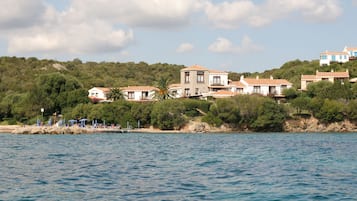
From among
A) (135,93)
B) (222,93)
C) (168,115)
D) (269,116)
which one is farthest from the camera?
(135,93)

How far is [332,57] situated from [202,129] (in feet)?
185

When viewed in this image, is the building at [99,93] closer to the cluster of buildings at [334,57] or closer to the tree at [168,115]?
the tree at [168,115]

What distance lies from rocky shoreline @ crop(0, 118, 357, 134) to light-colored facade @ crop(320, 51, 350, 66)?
144 ft

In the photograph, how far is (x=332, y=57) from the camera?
446 ft

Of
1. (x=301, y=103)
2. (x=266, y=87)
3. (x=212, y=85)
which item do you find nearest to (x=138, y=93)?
(x=212, y=85)

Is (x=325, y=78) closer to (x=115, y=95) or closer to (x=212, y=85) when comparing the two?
(x=212, y=85)

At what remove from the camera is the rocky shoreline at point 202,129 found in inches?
3410

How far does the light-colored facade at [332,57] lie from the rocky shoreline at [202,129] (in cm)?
4390

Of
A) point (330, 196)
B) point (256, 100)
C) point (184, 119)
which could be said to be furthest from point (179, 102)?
point (330, 196)

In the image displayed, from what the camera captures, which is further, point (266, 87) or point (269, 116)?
point (266, 87)

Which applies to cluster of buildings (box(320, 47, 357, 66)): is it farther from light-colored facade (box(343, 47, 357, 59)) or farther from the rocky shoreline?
the rocky shoreline

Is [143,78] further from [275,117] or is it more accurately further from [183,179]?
[183,179]

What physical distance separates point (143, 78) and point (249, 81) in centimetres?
5780

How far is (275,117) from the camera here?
89.8m
